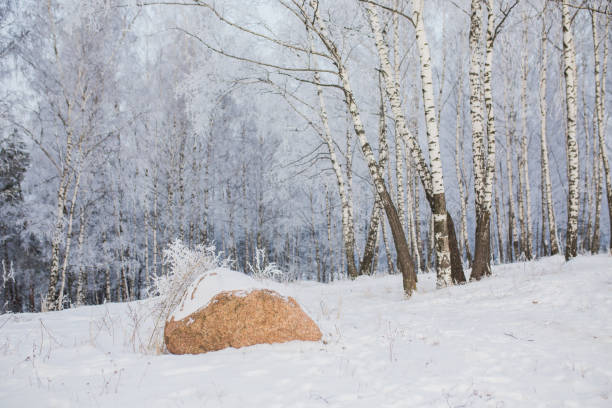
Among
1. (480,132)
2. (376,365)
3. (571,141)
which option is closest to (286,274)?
(480,132)

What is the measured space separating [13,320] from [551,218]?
1209 centimetres

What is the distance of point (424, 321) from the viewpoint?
12.3 ft

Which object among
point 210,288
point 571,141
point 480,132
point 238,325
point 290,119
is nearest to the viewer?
point 238,325

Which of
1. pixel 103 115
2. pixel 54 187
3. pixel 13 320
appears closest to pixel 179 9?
pixel 103 115

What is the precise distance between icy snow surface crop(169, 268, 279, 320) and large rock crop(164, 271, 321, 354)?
0.07ft

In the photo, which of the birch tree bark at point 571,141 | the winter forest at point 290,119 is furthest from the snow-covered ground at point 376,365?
the birch tree bark at point 571,141

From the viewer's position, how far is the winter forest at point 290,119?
5789 millimetres

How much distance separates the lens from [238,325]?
3.05 meters

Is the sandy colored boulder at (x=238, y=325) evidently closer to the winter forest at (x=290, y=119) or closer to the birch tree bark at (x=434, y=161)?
the winter forest at (x=290, y=119)

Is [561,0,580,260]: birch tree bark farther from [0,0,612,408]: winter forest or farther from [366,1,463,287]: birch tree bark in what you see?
[366,1,463,287]: birch tree bark

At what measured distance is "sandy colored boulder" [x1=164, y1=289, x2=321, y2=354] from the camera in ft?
9.92

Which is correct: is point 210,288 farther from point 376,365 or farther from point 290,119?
point 290,119

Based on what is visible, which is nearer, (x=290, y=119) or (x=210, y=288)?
(x=210, y=288)

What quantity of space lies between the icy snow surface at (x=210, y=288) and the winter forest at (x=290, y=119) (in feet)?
4.09
